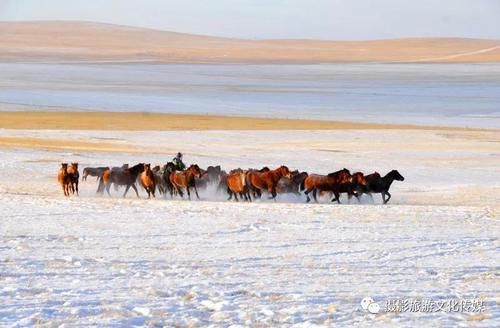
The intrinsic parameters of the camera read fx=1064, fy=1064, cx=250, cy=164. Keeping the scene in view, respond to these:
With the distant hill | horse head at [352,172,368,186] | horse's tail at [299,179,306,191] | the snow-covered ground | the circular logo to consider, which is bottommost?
the circular logo

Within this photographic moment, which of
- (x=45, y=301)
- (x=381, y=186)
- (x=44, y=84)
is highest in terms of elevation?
(x=44, y=84)

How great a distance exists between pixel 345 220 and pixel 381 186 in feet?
13.5

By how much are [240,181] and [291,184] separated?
88cm

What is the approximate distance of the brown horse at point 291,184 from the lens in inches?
713

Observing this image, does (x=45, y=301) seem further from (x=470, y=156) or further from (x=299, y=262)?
(x=470, y=156)

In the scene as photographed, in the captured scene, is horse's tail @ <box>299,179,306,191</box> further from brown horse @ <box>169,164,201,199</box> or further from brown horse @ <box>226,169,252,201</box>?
brown horse @ <box>169,164,201,199</box>

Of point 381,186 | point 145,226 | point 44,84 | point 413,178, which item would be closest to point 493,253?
point 145,226

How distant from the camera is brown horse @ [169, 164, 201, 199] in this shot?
60.7 feet

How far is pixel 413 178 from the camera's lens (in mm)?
23203

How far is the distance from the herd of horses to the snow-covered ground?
405 mm

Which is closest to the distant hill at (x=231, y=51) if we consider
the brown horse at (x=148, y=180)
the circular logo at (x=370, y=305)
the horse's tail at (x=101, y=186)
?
the horse's tail at (x=101, y=186)

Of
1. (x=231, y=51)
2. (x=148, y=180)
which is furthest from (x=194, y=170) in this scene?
(x=231, y=51)

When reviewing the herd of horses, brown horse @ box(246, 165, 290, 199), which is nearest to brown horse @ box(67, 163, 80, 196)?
the herd of horses

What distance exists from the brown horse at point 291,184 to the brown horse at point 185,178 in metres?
1.53
